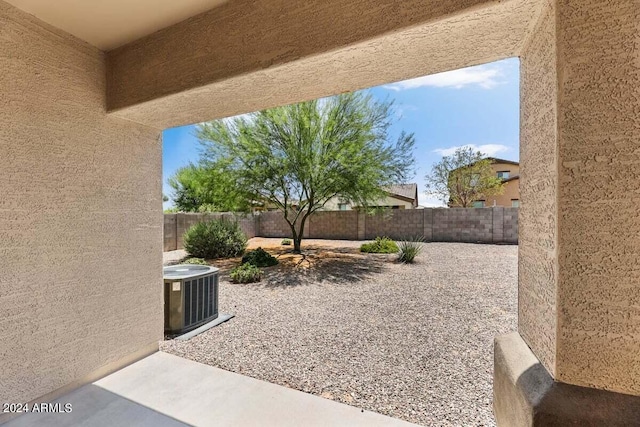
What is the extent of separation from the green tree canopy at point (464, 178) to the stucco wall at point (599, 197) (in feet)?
72.3

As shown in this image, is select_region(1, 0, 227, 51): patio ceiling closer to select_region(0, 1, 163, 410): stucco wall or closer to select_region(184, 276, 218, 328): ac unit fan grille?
select_region(0, 1, 163, 410): stucco wall

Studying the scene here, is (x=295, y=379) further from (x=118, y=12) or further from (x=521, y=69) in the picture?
(x=118, y=12)

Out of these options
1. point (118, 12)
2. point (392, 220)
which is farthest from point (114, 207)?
point (392, 220)

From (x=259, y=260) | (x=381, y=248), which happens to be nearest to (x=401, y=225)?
(x=381, y=248)

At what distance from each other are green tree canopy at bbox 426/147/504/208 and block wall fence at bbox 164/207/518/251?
748cm

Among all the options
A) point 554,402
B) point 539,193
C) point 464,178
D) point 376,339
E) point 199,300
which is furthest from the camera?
point 464,178

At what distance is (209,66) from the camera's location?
1.95 m

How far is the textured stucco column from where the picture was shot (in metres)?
1.09

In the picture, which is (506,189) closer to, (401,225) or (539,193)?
(401,225)

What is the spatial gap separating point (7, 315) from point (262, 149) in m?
7.20

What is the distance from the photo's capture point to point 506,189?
24797 millimetres

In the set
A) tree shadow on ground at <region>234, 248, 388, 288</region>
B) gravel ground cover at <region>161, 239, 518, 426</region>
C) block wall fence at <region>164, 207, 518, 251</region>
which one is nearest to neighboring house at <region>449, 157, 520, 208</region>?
block wall fence at <region>164, 207, 518, 251</region>

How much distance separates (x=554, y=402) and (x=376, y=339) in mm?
2656

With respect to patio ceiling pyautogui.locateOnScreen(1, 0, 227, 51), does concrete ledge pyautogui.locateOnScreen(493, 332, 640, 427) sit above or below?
below
